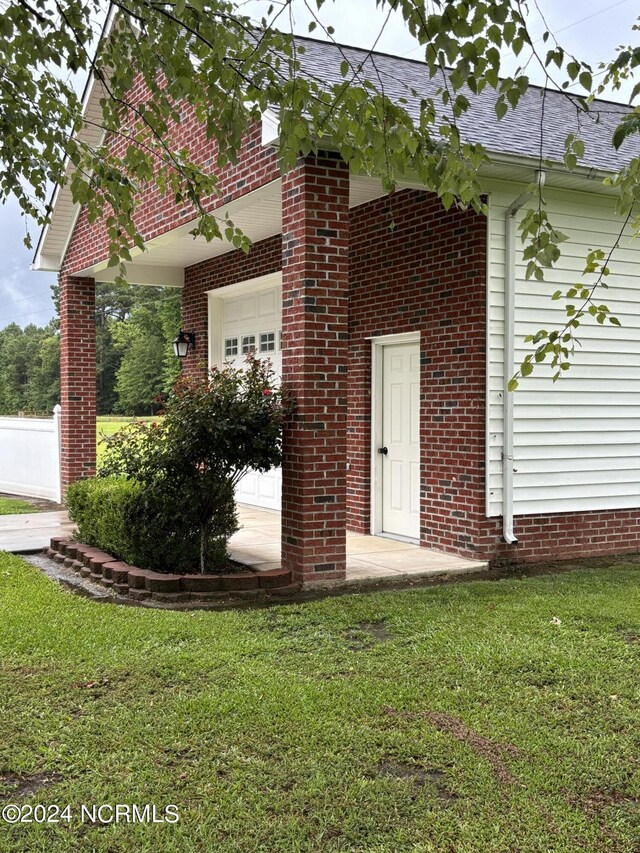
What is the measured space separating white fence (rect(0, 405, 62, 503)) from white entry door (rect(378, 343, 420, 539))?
18.8ft

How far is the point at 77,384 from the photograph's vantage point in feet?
40.1

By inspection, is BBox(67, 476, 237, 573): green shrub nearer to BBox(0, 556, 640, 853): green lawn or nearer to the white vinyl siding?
BBox(0, 556, 640, 853): green lawn

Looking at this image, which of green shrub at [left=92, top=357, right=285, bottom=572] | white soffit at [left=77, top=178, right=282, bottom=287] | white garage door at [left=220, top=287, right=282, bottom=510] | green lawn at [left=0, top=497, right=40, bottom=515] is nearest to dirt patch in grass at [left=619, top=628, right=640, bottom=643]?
green shrub at [left=92, top=357, right=285, bottom=572]

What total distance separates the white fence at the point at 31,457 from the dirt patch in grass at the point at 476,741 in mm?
9652

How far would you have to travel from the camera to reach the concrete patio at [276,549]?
734cm

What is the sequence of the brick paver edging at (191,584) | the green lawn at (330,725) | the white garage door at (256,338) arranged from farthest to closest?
the white garage door at (256,338) → the brick paver edging at (191,584) → the green lawn at (330,725)

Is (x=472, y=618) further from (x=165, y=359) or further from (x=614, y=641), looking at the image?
(x=165, y=359)

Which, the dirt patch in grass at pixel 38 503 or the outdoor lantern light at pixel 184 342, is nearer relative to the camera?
the dirt patch in grass at pixel 38 503

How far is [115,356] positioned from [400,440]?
178ft

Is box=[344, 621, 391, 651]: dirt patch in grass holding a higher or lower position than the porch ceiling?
lower

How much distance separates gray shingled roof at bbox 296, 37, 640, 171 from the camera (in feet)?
25.2

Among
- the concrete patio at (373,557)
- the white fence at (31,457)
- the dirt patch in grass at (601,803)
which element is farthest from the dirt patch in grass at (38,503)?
the dirt patch in grass at (601,803)

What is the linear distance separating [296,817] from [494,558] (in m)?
5.06

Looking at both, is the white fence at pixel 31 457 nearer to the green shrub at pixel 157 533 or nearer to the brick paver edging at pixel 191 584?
the green shrub at pixel 157 533
